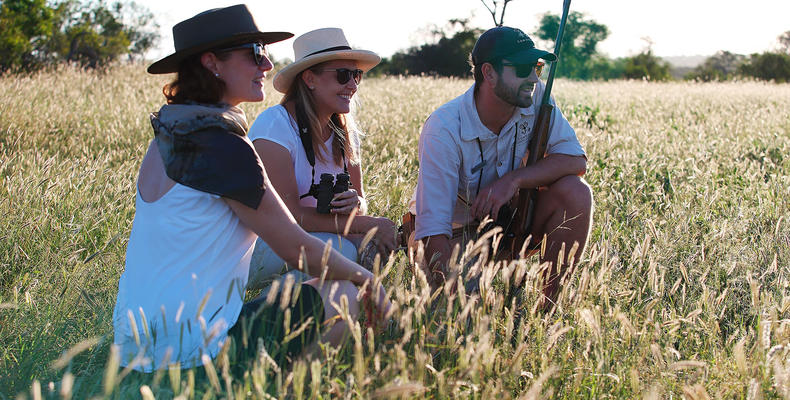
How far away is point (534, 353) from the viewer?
2109mm

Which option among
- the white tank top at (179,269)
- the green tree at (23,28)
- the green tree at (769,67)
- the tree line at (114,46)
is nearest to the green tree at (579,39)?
the tree line at (114,46)

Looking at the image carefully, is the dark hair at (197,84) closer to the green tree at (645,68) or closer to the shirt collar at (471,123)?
the shirt collar at (471,123)

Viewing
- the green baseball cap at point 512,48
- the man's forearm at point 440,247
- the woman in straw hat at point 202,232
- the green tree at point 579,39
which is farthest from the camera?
the green tree at point 579,39

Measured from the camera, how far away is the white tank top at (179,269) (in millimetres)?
2018

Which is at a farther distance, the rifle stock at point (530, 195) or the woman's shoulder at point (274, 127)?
the rifle stock at point (530, 195)

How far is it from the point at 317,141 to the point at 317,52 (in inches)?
18.0

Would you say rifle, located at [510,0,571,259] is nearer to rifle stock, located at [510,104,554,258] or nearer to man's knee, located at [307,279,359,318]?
rifle stock, located at [510,104,554,258]

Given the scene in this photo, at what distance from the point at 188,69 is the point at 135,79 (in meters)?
10.5

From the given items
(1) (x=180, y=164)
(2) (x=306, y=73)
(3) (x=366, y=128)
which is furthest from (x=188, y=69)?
(3) (x=366, y=128)

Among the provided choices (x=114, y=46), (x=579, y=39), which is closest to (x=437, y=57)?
(x=114, y=46)

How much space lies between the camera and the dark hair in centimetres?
224

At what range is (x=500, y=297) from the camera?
1915 millimetres

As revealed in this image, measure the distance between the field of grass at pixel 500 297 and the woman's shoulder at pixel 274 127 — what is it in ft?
2.72

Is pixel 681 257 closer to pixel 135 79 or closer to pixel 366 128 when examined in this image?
pixel 366 128
